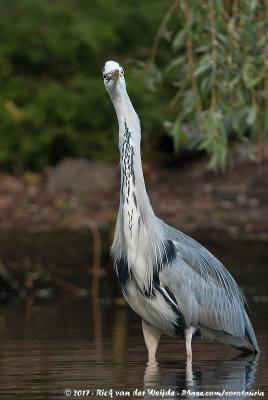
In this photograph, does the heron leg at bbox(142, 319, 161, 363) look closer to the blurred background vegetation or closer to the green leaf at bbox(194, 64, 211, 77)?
the green leaf at bbox(194, 64, 211, 77)

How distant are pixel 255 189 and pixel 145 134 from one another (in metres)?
2.61

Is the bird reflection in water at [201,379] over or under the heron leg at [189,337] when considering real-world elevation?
under

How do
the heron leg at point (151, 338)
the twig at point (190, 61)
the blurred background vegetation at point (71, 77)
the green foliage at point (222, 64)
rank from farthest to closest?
the blurred background vegetation at point (71, 77) → the twig at point (190, 61) → the green foliage at point (222, 64) → the heron leg at point (151, 338)

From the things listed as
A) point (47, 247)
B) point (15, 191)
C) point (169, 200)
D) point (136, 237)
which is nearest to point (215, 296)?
point (136, 237)

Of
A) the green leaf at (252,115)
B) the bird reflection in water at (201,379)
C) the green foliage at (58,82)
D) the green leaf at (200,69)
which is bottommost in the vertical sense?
the bird reflection in water at (201,379)

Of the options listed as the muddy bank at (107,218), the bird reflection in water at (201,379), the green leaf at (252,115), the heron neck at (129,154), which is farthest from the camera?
the muddy bank at (107,218)

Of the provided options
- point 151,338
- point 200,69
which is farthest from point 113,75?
point 151,338

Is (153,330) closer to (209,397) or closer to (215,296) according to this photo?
(215,296)

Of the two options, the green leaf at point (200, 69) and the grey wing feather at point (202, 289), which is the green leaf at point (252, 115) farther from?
the grey wing feather at point (202, 289)

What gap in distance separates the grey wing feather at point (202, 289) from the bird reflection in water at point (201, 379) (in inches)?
13.2

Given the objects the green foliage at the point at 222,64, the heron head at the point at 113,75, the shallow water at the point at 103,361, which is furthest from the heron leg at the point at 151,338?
the heron head at the point at 113,75

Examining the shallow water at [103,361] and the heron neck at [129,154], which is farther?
the heron neck at [129,154]

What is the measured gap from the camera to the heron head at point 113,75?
695cm

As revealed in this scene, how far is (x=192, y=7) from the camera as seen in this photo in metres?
8.69
